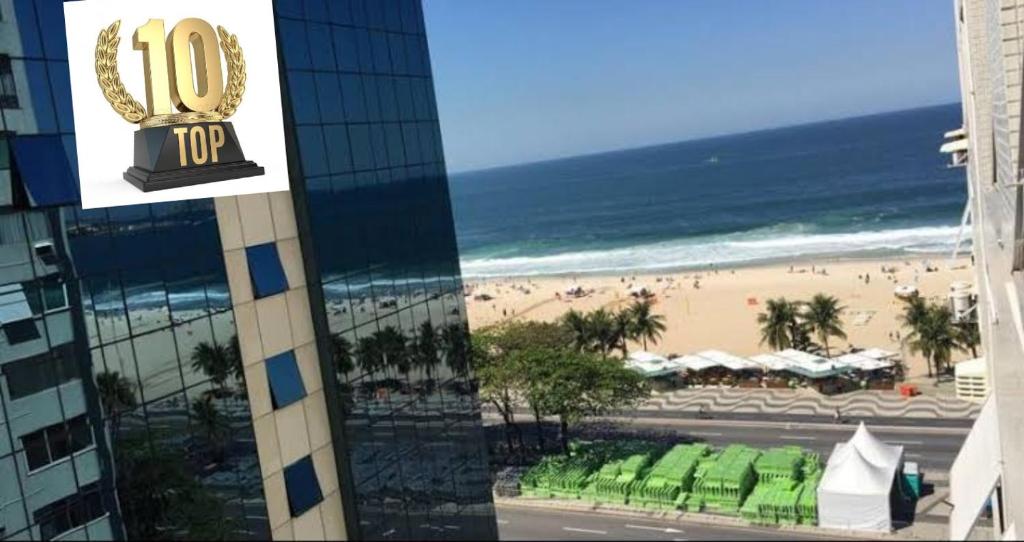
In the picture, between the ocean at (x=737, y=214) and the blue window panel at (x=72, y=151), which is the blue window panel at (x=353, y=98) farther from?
the ocean at (x=737, y=214)

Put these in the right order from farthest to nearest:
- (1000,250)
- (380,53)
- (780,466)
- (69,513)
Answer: (780,466) < (380,53) < (1000,250) < (69,513)

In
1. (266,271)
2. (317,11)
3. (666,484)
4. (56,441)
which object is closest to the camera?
(56,441)

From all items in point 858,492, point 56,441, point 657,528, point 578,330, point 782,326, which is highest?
point 56,441

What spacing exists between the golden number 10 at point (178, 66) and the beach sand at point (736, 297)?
34501mm

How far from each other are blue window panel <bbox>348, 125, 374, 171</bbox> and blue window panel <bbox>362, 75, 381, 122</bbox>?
0.94 ft

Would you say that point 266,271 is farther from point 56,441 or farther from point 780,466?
point 780,466

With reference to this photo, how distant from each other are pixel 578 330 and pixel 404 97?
97.4 ft

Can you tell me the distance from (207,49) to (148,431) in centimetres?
464

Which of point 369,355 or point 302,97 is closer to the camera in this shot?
point 302,97

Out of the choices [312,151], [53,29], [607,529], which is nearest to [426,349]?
[312,151]

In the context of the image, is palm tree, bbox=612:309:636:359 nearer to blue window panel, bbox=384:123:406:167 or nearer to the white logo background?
blue window panel, bbox=384:123:406:167

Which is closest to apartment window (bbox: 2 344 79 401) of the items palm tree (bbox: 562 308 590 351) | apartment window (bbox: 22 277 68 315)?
apartment window (bbox: 22 277 68 315)

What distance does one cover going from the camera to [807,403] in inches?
1272

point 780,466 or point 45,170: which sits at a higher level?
point 45,170
